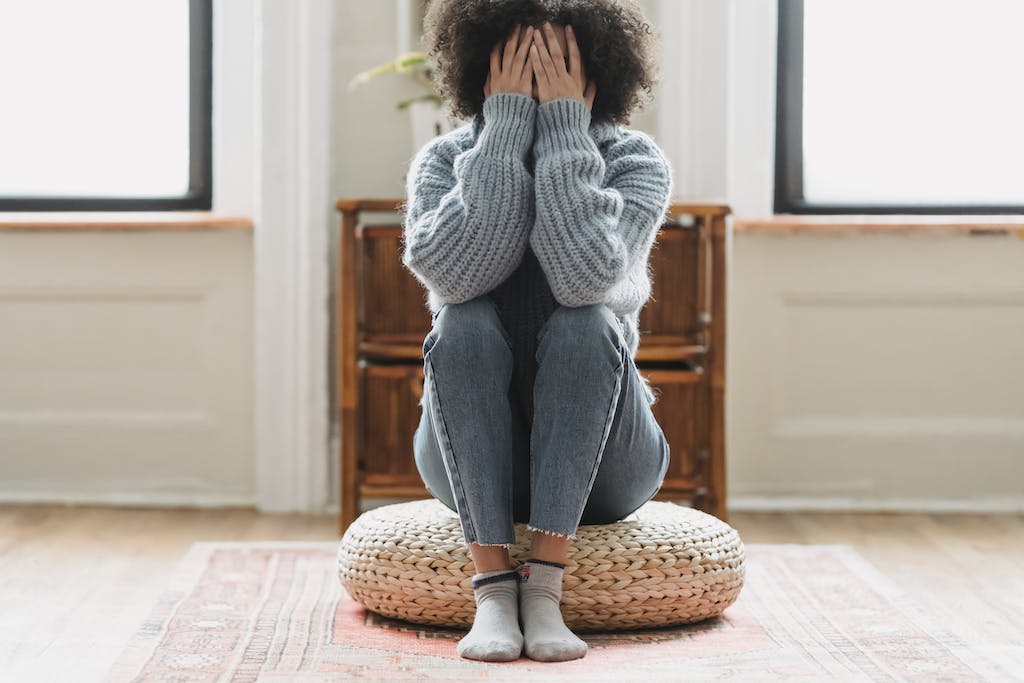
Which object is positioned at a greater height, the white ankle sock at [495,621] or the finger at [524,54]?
the finger at [524,54]

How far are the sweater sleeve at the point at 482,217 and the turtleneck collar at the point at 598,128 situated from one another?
9 centimetres

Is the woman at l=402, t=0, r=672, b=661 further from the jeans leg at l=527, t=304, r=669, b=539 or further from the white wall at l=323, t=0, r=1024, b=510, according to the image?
the white wall at l=323, t=0, r=1024, b=510

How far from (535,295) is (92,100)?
5.69 feet

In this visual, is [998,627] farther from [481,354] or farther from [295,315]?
[295,315]

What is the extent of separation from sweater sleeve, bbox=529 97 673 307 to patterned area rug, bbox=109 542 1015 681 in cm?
50

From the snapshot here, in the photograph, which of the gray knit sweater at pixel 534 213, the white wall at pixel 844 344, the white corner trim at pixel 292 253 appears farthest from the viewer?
the white wall at pixel 844 344

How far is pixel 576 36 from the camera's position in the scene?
6.05 ft

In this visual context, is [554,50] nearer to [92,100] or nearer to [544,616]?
[544,616]

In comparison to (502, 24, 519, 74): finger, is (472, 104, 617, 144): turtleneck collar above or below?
below

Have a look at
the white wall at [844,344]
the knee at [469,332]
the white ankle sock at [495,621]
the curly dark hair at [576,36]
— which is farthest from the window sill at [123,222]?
the white ankle sock at [495,621]

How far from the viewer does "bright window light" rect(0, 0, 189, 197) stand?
119 inches

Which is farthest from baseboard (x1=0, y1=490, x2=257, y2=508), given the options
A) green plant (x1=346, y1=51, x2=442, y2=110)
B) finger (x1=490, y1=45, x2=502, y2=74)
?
finger (x1=490, y1=45, x2=502, y2=74)

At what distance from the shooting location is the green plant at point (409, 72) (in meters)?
2.63

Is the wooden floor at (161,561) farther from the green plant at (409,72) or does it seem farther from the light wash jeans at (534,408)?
the green plant at (409,72)
